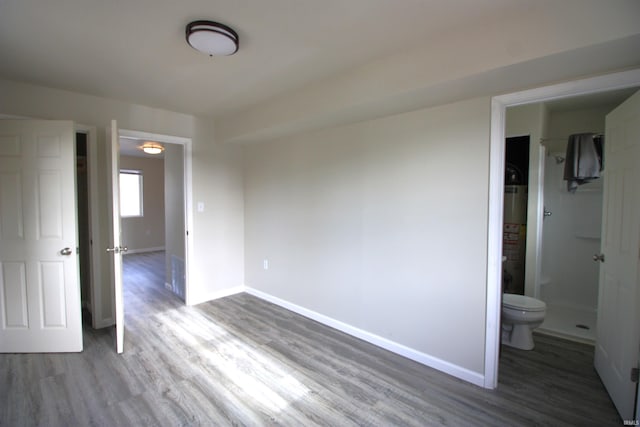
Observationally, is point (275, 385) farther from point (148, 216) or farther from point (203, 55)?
point (148, 216)

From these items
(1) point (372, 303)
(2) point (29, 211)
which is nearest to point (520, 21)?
(1) point (372, 303)

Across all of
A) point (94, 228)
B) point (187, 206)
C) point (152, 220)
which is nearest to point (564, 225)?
point (187, 206)

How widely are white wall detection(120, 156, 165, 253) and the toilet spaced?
7.55 m

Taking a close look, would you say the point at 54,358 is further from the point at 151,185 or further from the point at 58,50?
the point at 151,185

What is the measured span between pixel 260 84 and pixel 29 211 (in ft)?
7.49

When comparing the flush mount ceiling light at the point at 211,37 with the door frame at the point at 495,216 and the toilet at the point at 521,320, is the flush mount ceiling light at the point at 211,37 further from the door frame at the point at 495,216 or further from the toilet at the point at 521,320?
the toilet at the point at 521,320

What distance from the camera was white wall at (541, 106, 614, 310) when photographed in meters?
3.65

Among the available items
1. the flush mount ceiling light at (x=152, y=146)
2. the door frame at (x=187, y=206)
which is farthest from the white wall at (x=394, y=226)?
the flush mount ceiling light at (x=152, y=146)

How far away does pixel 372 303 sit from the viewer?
289cm

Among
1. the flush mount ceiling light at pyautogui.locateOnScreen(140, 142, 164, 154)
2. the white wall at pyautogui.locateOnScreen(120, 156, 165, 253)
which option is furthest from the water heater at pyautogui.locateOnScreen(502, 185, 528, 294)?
the white wall at pyautogui.locateOnScreen(120, 156, 165, 253)

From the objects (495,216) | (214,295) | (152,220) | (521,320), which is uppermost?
(495,216)

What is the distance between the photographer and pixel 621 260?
200 cm

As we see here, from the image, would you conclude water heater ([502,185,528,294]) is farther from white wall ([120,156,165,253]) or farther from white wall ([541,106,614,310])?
white wall ([120,156,165,253])

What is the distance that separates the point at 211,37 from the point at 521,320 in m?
3.35
